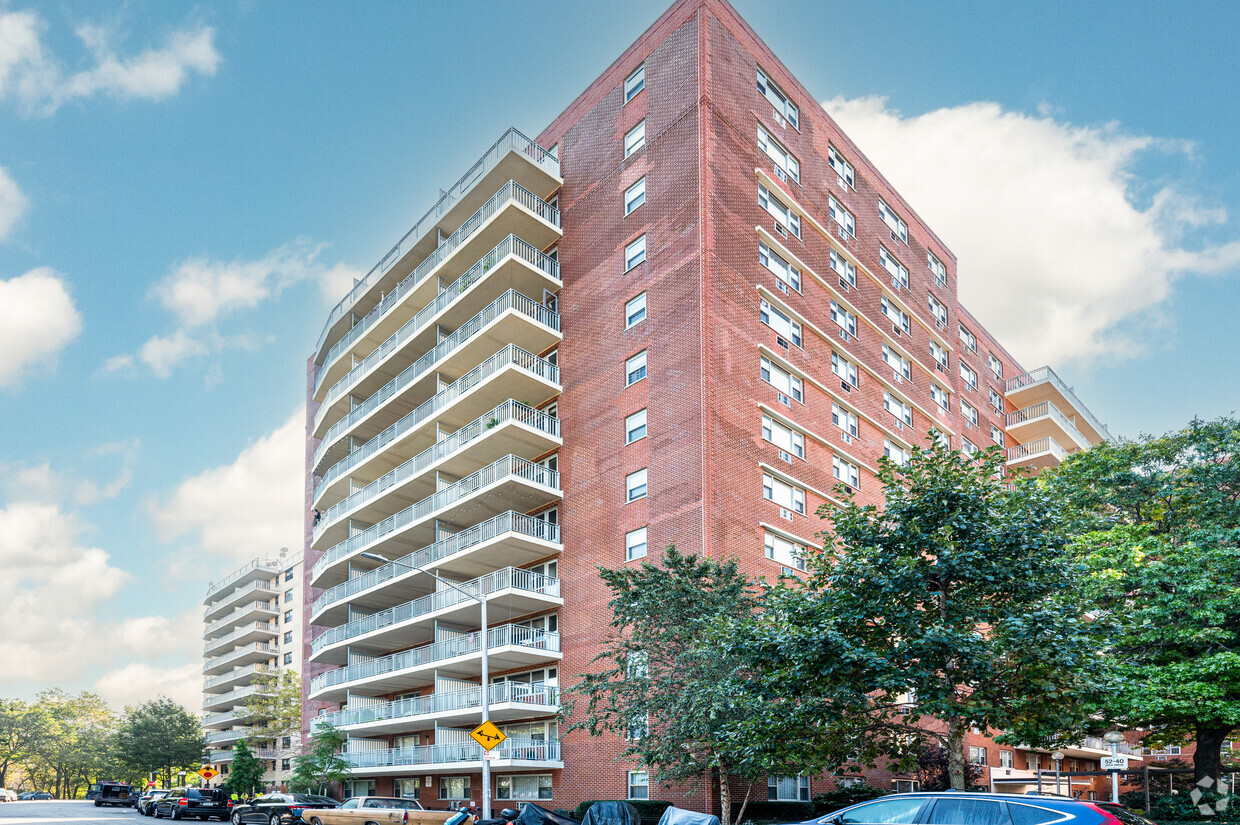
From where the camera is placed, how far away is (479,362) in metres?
41.7

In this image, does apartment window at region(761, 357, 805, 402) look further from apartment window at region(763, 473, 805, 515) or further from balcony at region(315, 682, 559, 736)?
balcony at region(315, 682, 559, 736)

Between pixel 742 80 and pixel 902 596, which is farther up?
pixel 742 80

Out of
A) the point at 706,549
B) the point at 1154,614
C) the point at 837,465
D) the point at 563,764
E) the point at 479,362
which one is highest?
the point at 479,362

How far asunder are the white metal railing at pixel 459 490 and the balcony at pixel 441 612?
136 inches

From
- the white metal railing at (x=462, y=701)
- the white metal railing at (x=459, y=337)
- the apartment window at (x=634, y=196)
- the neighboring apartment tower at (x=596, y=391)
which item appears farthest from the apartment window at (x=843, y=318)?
the white metal railing at (x=462, y=701)

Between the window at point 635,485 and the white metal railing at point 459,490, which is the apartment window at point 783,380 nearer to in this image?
Result: the window at point 635,485

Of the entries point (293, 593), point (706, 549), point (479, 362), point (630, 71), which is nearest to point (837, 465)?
point (706, 549)

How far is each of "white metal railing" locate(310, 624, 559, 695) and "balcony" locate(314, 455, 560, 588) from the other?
16.3 feet

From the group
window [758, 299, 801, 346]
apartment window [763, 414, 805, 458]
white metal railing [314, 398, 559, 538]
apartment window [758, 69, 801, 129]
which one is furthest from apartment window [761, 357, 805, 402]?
apartment window [758, 69, 801, 129]

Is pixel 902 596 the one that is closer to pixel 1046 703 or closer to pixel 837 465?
pixel 1046 703

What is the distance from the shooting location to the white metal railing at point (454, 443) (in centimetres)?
3722

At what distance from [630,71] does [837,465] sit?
18.8 meters

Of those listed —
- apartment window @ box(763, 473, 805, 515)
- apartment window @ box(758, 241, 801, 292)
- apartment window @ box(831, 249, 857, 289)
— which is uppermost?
apartment window @ box(831, 249, 857, 289)

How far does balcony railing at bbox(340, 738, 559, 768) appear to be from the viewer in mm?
34188
